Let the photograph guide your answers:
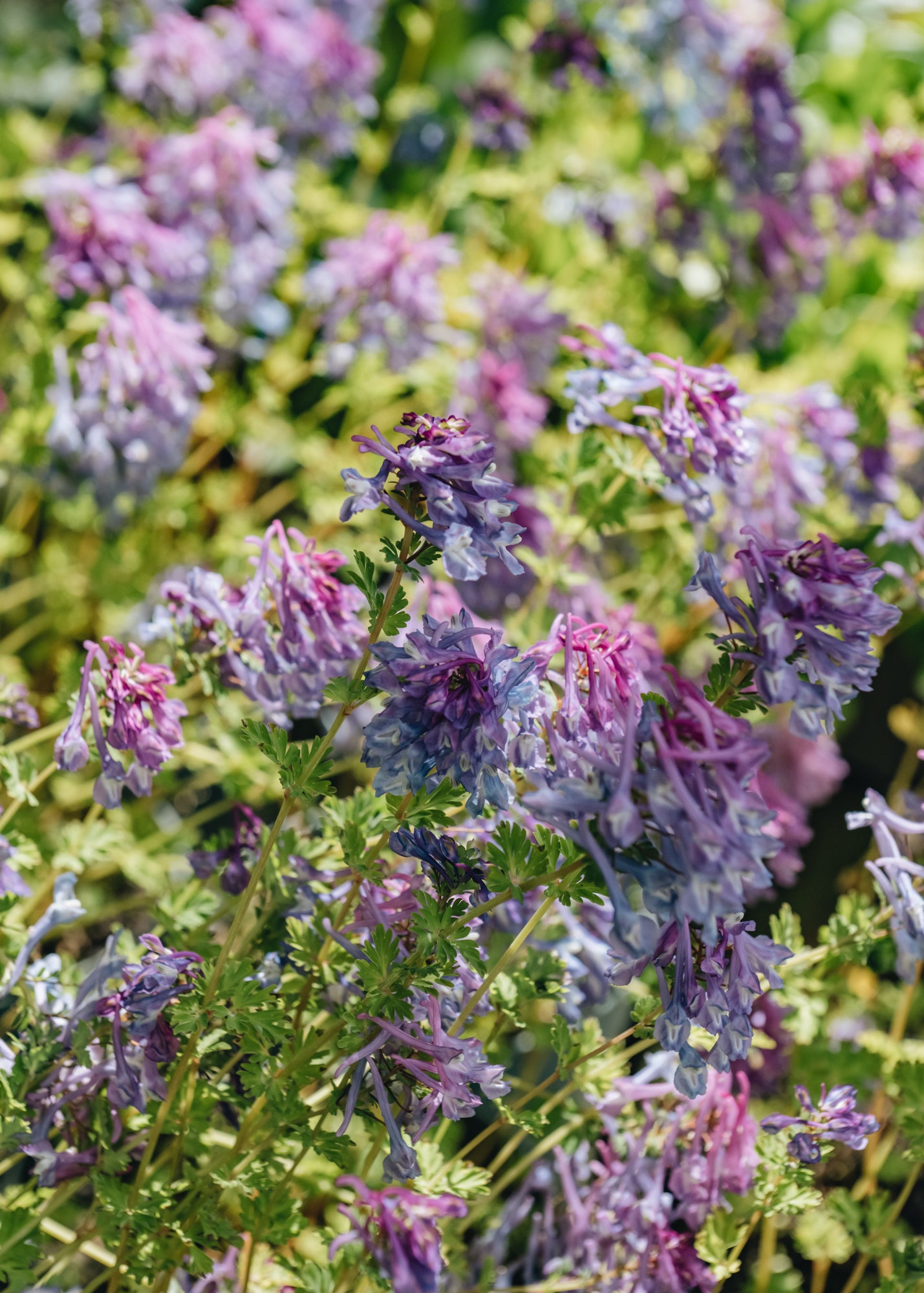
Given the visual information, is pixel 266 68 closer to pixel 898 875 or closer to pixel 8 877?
pixel 8 877

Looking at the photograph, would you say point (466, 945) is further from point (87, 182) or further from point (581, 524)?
point (87, 182)

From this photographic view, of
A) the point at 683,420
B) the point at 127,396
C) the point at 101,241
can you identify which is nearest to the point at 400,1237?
the point at 683,420

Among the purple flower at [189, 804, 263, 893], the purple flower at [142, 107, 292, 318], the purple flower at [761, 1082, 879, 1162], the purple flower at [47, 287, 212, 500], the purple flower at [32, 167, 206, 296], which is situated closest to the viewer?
the purple flower at [761, 1082, 879, 1162]

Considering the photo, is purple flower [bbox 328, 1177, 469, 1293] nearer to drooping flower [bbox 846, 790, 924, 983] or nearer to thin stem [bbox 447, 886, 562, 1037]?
thin stem [bbox 447, 886, 562, 1037]

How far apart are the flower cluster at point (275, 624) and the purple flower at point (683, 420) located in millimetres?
346

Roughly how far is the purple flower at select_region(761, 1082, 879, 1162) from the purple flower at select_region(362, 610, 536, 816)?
1.53 feet

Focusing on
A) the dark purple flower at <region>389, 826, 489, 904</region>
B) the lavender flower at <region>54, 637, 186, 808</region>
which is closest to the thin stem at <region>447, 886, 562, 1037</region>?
the dark purple flower at <region>389, 826, 489, 904</region>

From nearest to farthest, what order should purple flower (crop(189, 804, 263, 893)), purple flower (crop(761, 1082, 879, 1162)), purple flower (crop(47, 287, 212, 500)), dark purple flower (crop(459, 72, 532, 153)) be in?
purple flower (crop(761, 1082, 879, 1162)) < purple flower (crop(189, 804, 263, 893)) < purple flower (crop(47, 287, 212, 500)) < dark purple flower (crop(459, 72, 532, 153))

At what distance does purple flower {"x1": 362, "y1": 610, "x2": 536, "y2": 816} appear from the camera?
852mm

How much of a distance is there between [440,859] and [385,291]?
1299mm

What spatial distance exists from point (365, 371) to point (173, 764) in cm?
105

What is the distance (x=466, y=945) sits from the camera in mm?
884

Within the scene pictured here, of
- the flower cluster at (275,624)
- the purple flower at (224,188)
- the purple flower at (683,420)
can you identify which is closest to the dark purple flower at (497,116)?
the purple flower at (224,188)

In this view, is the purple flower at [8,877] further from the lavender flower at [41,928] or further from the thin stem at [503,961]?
the thin stem at [503,961]
